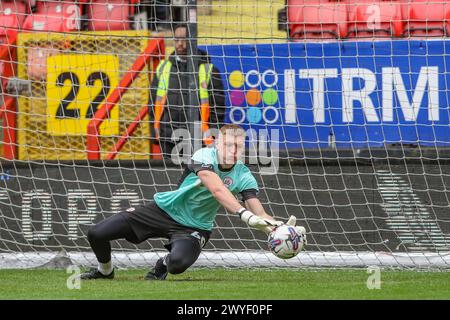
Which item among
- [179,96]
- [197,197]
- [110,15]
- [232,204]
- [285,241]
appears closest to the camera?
[285,241]

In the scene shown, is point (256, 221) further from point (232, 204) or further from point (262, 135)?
point (262, 135)

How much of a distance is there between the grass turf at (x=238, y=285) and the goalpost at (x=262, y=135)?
59cm

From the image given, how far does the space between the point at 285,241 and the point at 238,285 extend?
1.90 ft

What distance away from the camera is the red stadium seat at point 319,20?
12195mm

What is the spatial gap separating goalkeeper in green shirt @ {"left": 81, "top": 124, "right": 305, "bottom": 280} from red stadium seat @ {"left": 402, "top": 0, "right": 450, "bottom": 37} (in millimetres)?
3729

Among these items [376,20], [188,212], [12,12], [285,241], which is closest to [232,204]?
[285,241]

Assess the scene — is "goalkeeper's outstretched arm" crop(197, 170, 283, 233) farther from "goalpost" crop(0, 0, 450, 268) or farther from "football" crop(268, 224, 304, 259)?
"goalpost" crop(0, 0, 450, 268)

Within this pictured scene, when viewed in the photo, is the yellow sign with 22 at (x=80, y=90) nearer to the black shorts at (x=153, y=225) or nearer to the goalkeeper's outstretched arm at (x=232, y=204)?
the black shorts at (x=153, y=225)

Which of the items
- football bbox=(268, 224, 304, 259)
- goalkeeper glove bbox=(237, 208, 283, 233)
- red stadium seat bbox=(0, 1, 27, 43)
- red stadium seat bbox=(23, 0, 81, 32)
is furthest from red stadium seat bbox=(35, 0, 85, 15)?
football bbox=(268, 224, 304, 259)

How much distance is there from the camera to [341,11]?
12.4 m

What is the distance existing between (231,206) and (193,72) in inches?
111

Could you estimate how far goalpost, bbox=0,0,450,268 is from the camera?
407 inches

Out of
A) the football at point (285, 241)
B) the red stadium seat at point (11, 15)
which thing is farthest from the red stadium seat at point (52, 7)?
the football at point (285, 241)

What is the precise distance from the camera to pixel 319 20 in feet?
41.0
